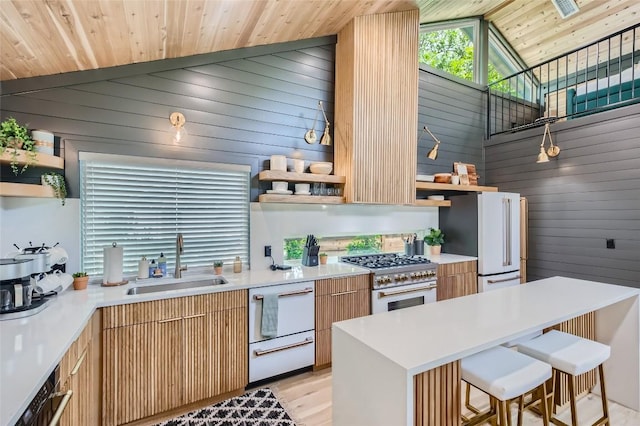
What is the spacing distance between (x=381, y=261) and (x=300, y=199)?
1.18 m

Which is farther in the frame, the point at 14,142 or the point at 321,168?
the point at 321,168

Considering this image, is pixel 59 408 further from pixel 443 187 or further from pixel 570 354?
pixel 443 187

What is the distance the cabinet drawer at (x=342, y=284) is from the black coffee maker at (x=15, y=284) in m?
2.00

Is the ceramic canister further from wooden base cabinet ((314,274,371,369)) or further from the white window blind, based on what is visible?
wooden base cabinet ((314,274,371,369))

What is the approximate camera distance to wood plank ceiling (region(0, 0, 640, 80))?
1787mm

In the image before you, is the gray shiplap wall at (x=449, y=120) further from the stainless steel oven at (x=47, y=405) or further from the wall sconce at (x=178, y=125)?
the stainless steel oven at (x=47, y=405)

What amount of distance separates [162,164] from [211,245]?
0.88 meters

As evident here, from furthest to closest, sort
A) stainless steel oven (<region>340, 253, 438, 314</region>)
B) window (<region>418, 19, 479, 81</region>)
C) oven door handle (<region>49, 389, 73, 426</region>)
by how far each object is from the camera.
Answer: window (<region>418, 19, 479, 81</region>), stainless steel oven (<region>340, 253, 438, 314</region>), oven door handle (<region>49, 389, 73, 426</region>)

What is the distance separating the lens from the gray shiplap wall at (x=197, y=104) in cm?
244

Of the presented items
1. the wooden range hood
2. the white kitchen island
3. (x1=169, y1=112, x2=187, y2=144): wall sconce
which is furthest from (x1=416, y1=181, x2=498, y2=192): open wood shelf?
(x1=169, y1=112, x2=187, y2=144): wall sconce

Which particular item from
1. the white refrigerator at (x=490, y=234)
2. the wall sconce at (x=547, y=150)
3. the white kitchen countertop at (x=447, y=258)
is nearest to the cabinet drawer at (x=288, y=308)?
the white kitchen countertop at (x=447, y=258)

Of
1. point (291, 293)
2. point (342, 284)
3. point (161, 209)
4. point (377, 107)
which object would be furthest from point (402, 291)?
point (161, 209)

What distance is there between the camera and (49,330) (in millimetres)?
1524

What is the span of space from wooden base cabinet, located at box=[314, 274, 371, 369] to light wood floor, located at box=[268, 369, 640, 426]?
0.24m
